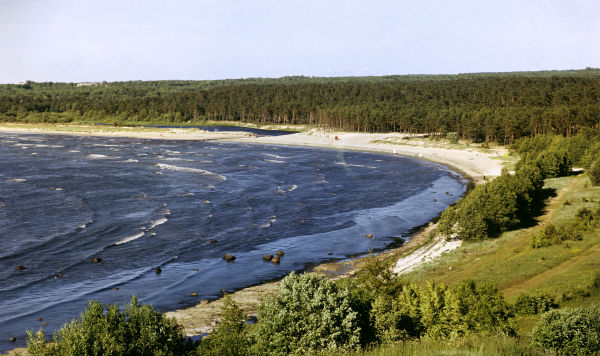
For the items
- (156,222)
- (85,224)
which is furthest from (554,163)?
(85,224)

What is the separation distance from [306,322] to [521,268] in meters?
25.0

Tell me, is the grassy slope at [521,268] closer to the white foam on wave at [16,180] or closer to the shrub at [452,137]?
the white foam on wave at [16,180]

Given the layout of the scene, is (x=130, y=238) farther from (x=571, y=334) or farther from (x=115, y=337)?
(x=571, y=334)

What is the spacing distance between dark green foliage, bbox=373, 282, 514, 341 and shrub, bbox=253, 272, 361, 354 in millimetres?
1862

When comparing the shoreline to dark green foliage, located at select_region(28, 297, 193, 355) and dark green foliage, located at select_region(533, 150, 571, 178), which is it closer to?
dark green foliage, located at select_region(533, 150, 571, 178)

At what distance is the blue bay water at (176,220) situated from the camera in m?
46.8

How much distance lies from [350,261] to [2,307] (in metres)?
32.9

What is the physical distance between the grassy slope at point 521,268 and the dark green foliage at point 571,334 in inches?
50.9

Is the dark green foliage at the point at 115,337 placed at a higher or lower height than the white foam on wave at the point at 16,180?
higher

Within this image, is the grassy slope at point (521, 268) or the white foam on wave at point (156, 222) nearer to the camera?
the grassy slope at point (521, 268)

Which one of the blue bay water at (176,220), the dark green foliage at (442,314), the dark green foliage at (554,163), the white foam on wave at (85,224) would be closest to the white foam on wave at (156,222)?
the blue bay water at (176,220)

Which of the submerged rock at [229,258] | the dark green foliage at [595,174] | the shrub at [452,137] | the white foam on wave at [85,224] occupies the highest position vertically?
the shrub at [452,137]

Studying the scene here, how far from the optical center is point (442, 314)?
87.1 feet

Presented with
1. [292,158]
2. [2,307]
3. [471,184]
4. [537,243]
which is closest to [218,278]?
[2,307]
